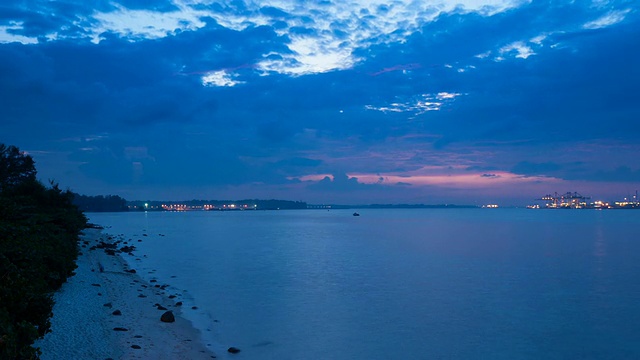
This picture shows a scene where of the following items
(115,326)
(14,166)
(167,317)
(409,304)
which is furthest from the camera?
(14,166)

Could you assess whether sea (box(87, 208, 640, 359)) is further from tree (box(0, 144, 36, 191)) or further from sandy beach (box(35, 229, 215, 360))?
tree (box(0, 144, 36, 191))

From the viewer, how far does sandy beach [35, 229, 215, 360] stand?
14633 mm

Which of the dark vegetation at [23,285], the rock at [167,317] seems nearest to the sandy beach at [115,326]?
the rock at [167,317]

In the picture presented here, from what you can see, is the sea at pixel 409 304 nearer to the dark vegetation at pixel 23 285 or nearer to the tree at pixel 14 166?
the dark vegetation at pixel 23 285

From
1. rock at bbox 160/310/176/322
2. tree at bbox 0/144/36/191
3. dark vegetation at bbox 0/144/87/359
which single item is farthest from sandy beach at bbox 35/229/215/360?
tree at bbox 0/144/36/191

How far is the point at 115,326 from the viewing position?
17.8 metres

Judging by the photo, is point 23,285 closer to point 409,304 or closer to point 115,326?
point 115,326

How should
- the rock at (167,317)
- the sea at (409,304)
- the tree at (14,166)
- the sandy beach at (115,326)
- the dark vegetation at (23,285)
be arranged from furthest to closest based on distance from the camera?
the tree at (14,166)
the rock at (167,317)
the sea at (409,304)
the sandy beach at (115,326)
the dark vegetation at (23,285)

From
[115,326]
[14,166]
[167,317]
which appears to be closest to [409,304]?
[167,317]

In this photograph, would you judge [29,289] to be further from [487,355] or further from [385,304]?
[385,304]

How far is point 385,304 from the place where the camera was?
1073 inches

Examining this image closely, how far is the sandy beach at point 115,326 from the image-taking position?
14.6 m

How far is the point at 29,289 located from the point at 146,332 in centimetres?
755

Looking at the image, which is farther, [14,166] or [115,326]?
[14,166]
